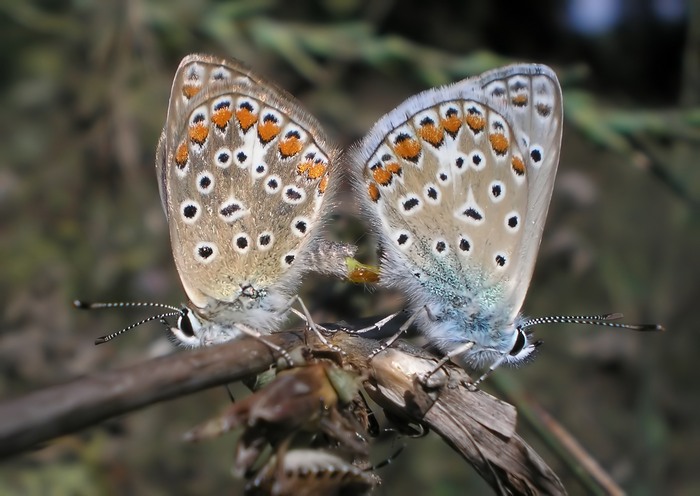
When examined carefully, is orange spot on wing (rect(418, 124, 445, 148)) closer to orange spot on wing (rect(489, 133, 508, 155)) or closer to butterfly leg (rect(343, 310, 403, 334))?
orange spot on wing (rect(489, 133, 508, 155))

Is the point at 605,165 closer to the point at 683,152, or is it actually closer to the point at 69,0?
the point at 683,152

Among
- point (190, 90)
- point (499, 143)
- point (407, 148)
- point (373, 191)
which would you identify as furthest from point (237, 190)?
point (499, 143)

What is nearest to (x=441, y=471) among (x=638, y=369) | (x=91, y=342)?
(x=638, y=369)

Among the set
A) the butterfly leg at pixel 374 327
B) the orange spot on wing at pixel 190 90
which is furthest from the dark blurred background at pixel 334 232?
the orange spot on wing at pixel 190 90

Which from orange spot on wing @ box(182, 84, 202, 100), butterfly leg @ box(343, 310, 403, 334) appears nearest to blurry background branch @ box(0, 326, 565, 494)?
butterfly leg @ box(343, 310, 403, 334)

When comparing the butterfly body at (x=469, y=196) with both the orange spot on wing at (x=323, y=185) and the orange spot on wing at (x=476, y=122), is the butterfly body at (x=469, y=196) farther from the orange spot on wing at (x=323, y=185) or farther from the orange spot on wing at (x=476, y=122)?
the orange spot on wing at (x=323, y=185)

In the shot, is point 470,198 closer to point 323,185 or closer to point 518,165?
point 518,165
